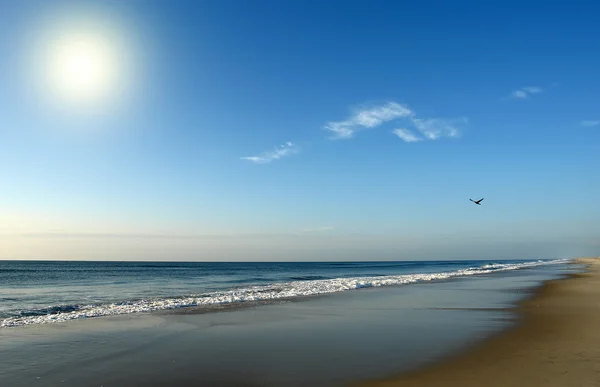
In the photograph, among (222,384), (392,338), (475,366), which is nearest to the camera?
(222,384)

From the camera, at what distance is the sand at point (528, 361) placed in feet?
24.3

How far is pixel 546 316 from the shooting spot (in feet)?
49.9

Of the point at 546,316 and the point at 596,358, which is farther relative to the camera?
the point at 546,316

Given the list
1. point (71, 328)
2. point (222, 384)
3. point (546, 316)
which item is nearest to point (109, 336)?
point (71, 328)

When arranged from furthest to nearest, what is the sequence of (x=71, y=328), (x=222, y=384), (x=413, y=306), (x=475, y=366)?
(x=413, y=306) → (x=71, y=328) → (x=475, y=366) → (x=222, y=384)

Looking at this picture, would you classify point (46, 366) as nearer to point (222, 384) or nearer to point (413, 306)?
point (222, 384)

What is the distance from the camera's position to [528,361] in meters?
8.72

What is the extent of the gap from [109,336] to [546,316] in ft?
51.6

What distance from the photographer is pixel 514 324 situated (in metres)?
13.6

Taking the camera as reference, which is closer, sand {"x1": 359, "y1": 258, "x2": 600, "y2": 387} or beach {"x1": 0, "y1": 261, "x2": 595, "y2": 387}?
sand {"x1": 359, "y1": 258, "x2": 600, "y2": 387}

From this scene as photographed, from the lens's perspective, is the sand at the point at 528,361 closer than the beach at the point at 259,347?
Yes

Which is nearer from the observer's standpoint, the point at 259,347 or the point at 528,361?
the point at 528,361

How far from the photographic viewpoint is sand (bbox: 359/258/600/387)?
739 centimetres

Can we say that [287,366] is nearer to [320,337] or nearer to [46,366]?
[320,337]
